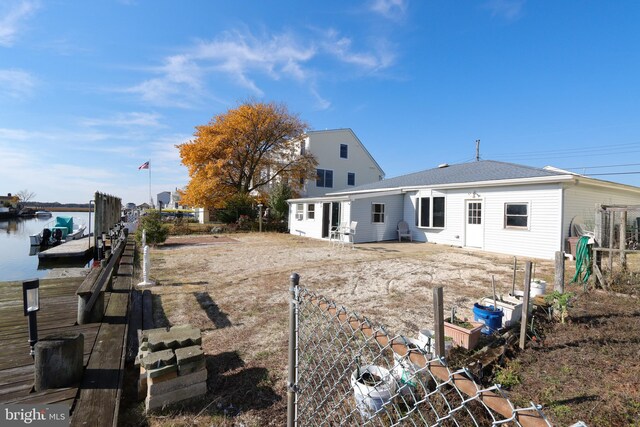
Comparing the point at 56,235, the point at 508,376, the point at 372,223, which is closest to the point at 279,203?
the point at 372,223

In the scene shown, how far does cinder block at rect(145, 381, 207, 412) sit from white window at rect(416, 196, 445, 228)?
13040 millimetres

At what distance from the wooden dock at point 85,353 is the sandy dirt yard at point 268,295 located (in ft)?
1.42

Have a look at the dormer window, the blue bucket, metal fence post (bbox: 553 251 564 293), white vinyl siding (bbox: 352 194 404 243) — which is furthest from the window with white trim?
the blue bucket

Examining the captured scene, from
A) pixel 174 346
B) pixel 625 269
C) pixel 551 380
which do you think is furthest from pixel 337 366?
pixel 625 269

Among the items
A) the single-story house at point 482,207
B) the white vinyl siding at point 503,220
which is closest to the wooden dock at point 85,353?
the single-story house at point 482,207

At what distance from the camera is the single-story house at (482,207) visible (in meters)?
10.3

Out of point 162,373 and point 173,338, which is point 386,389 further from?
point 173,338

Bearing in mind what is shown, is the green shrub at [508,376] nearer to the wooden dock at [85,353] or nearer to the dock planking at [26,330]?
the wooden dock at [85,353]

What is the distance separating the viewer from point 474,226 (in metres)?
12.6

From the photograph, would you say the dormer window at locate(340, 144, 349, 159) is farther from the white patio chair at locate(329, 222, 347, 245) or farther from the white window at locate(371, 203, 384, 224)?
the white patio chair at locate(329, 222, 347, 245)

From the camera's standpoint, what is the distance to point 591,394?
2.54 metres

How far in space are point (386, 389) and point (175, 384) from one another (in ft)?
5.74

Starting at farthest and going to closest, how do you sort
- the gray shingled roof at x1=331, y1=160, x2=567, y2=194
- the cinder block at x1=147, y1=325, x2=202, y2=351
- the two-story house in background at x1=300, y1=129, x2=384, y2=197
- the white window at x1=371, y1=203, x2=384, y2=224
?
the two-story house in background at x1=300, y1=129, x2=384, y2=197, the white window at x1=371, y1=203, x2=384, y2=224, the gray shingled roof at x1=331, y1=160, x2=567, y2=194, the cinder block at x1=147, y1=325, x2=202, y2=351

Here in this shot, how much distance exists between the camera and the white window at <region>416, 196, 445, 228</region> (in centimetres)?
1386
